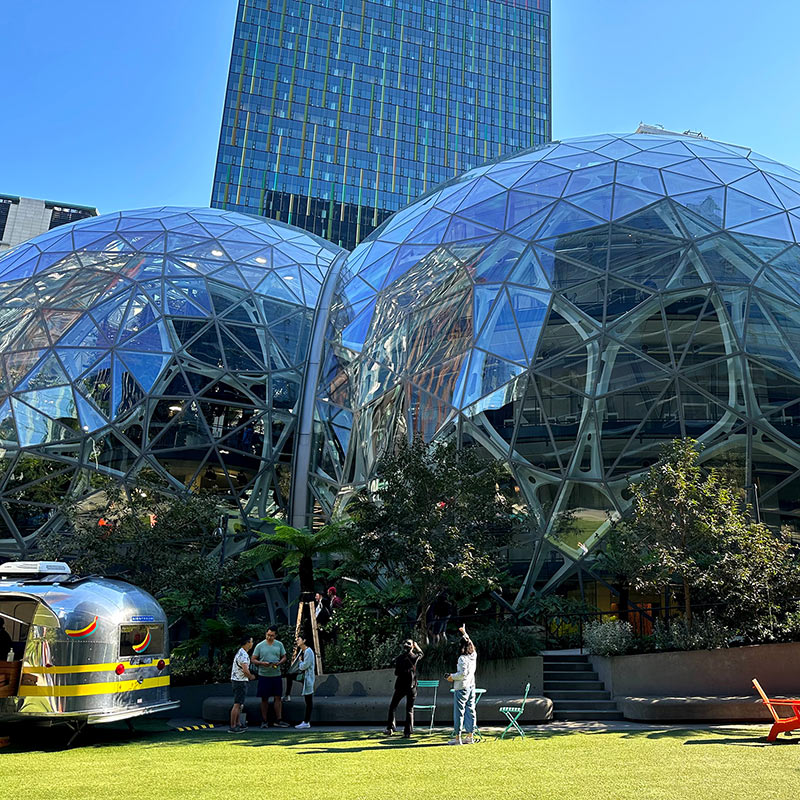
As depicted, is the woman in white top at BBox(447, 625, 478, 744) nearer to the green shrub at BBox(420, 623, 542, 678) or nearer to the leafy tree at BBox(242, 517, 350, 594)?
the green shrub at BBox(420, 623, 542, 678)

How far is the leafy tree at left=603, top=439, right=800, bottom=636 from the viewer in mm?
13195

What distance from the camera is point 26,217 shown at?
108m

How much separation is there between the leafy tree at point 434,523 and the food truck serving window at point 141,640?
427 cm

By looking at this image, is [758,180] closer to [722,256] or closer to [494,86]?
[722,256]

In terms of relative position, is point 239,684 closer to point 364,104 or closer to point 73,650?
point 73,650

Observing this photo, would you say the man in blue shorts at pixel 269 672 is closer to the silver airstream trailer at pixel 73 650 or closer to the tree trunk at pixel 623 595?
the silver airstream trailer at pixel 73 650

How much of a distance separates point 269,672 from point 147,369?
42.5 ft

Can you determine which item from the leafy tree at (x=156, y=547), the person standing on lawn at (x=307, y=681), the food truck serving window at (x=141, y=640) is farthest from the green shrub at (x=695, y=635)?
the leafy tree at (x=156, y=547)

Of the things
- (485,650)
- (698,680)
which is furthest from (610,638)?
(485,650)

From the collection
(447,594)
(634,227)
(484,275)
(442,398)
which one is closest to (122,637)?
(447,594)

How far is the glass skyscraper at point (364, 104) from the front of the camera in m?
107

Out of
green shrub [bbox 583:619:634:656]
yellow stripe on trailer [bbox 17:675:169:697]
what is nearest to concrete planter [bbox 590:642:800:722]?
Answer: green shrub [bbox 583:619:634:656]

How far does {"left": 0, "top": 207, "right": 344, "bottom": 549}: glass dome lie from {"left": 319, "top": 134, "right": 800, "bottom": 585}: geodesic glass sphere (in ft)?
10.9

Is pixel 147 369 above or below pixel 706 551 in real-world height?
above
